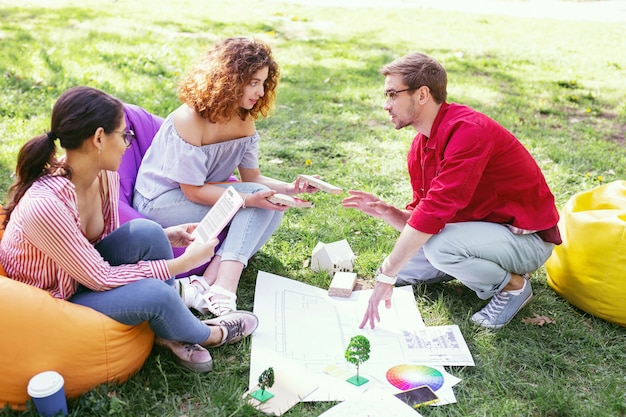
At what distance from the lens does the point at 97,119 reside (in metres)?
2.34

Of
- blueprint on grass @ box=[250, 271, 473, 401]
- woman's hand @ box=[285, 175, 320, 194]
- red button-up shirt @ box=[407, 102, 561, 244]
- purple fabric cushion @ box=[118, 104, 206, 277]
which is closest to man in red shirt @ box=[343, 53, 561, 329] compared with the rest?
red button-up shirt @ box=[407, 102, 561, 244]

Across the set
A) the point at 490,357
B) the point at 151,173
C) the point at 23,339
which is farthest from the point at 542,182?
the point at 23,339

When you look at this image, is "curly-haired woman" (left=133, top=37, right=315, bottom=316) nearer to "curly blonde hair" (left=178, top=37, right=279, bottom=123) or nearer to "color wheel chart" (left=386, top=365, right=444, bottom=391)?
"curly blonde hair" (left=178, top=37, right=279, bottom=123)

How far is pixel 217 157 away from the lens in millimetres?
3447

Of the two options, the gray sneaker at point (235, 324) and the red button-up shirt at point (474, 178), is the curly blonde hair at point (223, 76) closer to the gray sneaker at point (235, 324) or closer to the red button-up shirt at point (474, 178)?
the red button-up shirt at point (474, 178)

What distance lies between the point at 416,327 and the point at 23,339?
171 cm

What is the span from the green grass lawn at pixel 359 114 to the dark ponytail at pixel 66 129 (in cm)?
63

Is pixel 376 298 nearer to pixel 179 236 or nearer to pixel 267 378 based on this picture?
pixel 267 378

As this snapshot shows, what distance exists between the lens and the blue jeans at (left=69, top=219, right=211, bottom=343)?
2.43m

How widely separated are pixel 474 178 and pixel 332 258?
0.99 m

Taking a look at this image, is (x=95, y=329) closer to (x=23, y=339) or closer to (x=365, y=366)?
(x=23, y=339)

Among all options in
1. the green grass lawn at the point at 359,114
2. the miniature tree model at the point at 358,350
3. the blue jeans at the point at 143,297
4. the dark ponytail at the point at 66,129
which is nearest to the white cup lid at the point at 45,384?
the green grass lawn at the point at 359,114

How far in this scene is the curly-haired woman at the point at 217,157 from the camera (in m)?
3.20

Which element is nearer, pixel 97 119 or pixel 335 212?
pixel 97 119
